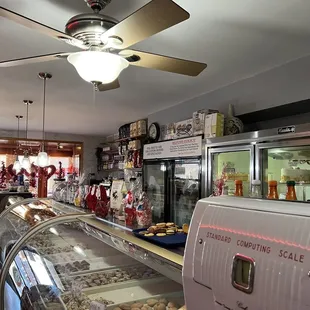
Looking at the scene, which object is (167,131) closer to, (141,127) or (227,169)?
(141,127)

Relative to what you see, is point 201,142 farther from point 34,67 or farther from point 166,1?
point 166,1

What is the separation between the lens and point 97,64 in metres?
1.84

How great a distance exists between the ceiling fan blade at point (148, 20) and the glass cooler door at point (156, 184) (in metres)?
2.99

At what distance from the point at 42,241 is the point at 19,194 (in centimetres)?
323

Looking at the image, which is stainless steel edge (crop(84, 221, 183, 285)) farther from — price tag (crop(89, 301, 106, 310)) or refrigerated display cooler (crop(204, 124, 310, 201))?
refrigerated display cooler (crop(204, 124, 310, 201))

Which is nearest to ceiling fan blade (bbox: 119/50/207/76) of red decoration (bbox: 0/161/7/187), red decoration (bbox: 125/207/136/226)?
red decoration (bbox: 125/207/136/226)

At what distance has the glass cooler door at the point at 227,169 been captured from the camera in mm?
3407

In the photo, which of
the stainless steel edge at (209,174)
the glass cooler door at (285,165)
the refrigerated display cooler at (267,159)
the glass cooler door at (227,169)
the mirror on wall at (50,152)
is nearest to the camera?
the refrigerated display cooler at (267,159)

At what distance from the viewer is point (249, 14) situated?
225 cm

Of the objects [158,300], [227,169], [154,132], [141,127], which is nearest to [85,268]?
[158,300]

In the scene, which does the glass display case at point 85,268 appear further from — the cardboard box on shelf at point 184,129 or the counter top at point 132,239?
the cardboard box on shelf at point 184,129

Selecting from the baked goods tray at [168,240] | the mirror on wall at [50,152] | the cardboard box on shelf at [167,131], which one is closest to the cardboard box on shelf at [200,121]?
the cardboard box on shelf at [167,131]

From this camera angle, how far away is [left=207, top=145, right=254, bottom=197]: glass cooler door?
341cm

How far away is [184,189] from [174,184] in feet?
0.67
